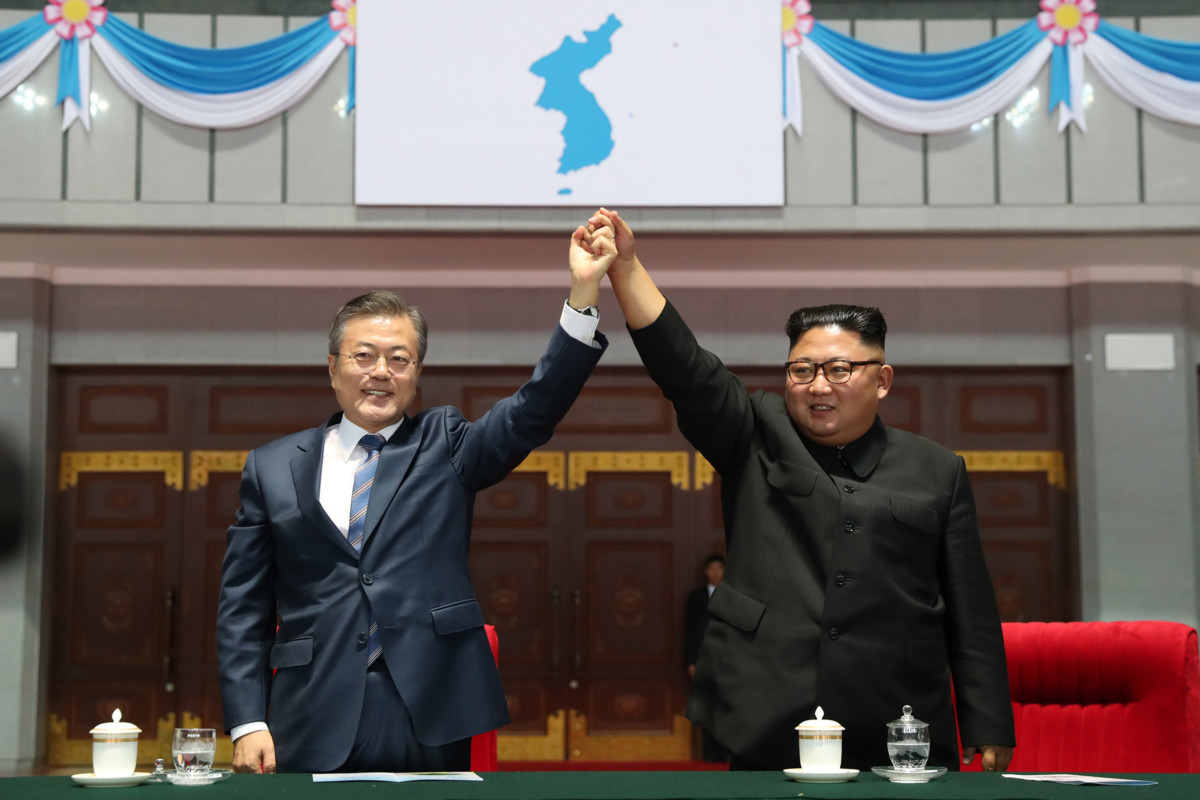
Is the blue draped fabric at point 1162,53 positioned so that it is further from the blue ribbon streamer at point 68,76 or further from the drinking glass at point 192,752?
the drinking glass at point 192,752

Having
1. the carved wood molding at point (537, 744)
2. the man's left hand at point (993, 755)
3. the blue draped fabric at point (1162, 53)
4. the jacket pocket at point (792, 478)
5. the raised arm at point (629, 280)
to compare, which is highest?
the blue draped fabric at point (1162, 53)

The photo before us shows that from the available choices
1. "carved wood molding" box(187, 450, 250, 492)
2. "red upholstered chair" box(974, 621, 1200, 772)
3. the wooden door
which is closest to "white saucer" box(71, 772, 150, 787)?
"red upholstered chair" box(974, 621, 1200, 772)

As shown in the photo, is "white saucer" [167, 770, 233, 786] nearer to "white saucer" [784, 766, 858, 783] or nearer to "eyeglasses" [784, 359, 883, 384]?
"white saucer" [784, 766, 858, 783]

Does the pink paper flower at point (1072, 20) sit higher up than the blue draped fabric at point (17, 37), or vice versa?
the pink paper flower at point (1072, 20)

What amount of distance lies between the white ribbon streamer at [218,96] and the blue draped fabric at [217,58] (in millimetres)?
34

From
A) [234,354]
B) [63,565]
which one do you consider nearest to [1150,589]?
[234,354]

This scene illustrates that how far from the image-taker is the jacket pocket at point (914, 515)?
2.58 meters

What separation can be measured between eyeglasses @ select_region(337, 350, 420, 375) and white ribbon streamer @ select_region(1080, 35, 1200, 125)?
5683 millimetres

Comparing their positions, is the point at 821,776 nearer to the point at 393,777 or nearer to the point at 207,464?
the point at 393,777

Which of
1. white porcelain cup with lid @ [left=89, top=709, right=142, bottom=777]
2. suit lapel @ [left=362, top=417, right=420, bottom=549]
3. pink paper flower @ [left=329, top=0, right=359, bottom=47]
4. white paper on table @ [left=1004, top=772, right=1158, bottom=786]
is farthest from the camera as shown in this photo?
pink paper flower @ [left=329, top=0, right=359, bottom=47]

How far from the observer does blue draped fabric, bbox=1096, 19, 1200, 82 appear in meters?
6.72

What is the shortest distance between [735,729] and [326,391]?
593cm

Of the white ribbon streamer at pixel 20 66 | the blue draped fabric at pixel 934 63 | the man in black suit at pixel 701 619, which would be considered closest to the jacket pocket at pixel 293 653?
the man in black suit at pixel 701 619

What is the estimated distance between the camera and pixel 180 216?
6668 millimetres
